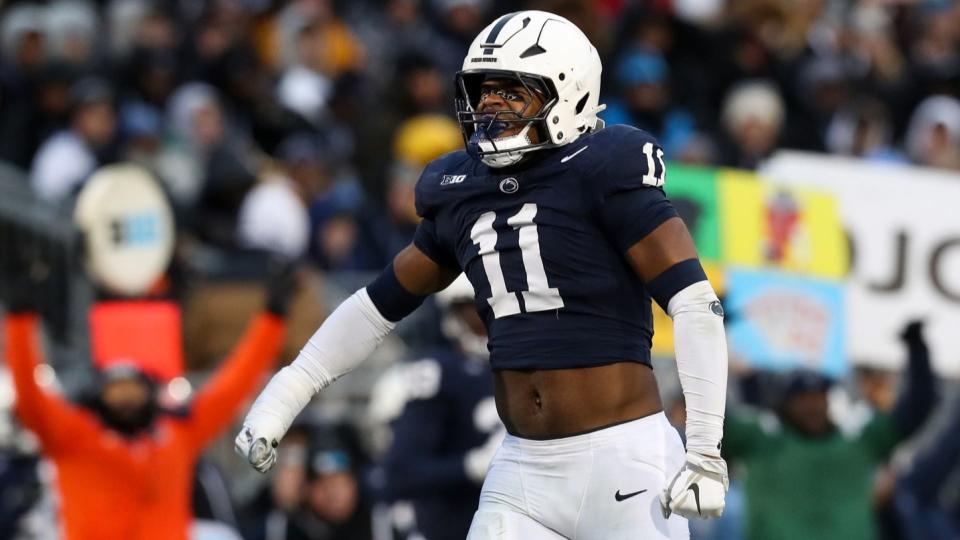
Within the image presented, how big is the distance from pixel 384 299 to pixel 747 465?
14.3 feet

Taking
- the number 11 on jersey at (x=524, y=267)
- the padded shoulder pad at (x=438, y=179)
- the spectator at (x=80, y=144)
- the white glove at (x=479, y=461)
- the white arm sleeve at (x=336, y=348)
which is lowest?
the white glove at (x=479, y=461)

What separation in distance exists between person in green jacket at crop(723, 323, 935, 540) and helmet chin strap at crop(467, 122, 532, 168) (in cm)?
449

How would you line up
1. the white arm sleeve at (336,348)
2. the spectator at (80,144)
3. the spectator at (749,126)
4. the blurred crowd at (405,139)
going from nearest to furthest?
1. the white arm sleeve at (336,348)
2. the blurred crowd at (405,139)
3. the spectator at (80,144)
4. the spectator at (749,126)

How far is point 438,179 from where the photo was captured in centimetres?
597

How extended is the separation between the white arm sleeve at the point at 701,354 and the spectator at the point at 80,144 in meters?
6.69

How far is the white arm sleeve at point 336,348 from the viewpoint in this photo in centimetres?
611

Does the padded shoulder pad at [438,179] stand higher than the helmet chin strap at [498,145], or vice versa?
the helmet chin strap at [498,145]

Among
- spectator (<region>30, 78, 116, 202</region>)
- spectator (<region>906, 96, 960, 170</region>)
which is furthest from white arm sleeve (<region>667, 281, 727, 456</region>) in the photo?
spectator (<region>906, 96, 960, 170</region>)

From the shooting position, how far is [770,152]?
13828mm

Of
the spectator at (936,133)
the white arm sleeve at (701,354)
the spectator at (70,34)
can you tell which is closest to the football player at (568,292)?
the white arm sleeve at (701,354)

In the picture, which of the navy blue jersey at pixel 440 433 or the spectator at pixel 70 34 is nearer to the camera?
the navy blue jersey at pixel 440 433

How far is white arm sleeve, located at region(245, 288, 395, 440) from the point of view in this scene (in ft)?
20.1

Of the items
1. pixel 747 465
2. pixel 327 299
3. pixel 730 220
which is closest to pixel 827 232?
pixel 730 220

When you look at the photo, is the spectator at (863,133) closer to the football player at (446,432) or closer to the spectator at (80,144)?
the spectator at (80,144)
